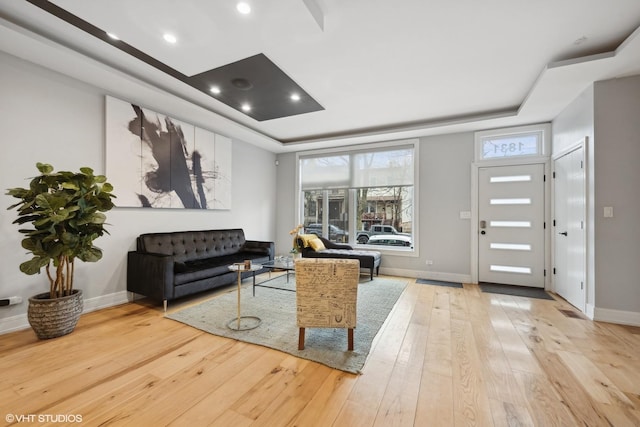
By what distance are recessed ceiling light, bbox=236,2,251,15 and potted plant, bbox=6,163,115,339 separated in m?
2.11

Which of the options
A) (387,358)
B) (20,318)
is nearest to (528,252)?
(387,358)

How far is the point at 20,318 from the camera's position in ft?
8.53

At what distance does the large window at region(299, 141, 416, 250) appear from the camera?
518 centimetres

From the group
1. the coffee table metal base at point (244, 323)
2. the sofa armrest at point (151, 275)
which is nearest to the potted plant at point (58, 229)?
the sofa armrest at point (151, 275)

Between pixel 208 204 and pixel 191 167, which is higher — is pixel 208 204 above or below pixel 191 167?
below

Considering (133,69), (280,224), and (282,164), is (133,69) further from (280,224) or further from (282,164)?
(280,224)

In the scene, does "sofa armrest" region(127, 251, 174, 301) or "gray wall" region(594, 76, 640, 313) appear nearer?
"gray wall" region(594, 76, 640, 313)

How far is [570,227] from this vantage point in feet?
11.7

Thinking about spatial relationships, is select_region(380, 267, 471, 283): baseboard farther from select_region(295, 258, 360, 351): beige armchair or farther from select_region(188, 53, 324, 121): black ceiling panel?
select_region(188, 53, 324, 121): black ceiling panel

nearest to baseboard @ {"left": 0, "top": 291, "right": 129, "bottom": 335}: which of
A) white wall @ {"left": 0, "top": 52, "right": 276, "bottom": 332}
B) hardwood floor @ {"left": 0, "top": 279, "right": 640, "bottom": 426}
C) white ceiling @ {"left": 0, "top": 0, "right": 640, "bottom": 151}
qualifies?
white wall @ {"left": 0, "top": 52, "right": 276, "bottom": 332}

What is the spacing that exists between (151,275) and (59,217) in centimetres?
116

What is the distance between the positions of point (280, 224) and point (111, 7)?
4806 millimetres

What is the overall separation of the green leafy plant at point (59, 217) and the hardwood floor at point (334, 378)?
2.55 feet

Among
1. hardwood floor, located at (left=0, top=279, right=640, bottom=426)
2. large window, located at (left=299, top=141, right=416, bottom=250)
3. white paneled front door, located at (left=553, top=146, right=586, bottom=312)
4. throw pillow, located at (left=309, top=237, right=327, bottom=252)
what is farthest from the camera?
large window, located at (left=299, top=141, right=416, bottom=250)
